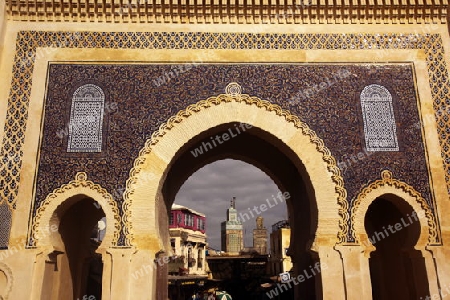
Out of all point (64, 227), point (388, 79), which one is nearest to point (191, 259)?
point (64, 227)

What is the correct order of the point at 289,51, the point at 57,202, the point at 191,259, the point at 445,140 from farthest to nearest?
the point at 191,259
the point at 289,51
the point at 445,140
the point at 57,202

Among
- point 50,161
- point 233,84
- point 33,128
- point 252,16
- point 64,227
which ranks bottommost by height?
point 64,227

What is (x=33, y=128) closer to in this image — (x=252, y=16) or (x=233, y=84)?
(x=233, y=84)

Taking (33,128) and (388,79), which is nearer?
(33,128)

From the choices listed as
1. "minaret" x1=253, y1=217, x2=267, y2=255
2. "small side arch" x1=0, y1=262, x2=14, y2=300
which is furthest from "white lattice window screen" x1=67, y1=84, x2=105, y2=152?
"minaret" x1=253, y1=217, x2=267, y2=255

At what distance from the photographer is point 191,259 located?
21.3 m

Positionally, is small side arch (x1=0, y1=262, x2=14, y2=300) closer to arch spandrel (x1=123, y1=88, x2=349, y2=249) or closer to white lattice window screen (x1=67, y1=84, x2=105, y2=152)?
arch spandrel (x1=123, y1=88, x2=349, y2=249)

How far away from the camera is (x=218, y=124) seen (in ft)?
16.5

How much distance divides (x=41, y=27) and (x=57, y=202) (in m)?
2.28

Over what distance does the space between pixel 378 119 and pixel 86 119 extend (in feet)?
11.6

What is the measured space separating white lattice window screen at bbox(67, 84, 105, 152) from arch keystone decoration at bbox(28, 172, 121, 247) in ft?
1.17

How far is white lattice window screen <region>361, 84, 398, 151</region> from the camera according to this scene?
5.04 metres

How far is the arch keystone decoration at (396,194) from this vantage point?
4695 millimetres

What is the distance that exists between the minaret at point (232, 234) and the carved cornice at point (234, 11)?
2958cm
